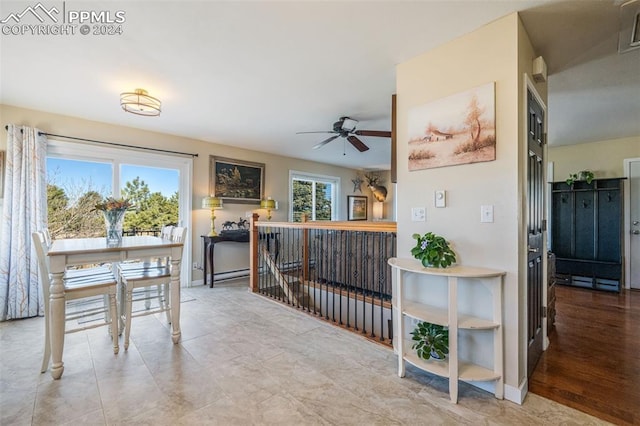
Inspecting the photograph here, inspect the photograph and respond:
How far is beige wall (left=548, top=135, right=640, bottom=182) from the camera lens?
457cm

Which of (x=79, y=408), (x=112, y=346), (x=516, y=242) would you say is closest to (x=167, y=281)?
(x=112, y=346)

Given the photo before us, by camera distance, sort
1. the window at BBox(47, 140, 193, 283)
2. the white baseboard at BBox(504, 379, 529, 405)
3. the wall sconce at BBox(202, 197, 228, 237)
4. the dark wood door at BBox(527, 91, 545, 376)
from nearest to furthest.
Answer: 1. the white baseboard at BBox(504, 379, 529, 405)
2. the dark wood door at BBox(527, 91, 545, 376)
3. the window at BBox(47, 140, 193, 283)
4. the wall sconce at BBox(202, 197, 228, 237)

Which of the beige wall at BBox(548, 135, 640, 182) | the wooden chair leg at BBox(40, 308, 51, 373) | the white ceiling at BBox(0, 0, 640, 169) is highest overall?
the white ceiling at BBox(0, 0, 640, 169)

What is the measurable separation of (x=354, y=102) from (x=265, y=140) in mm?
2058

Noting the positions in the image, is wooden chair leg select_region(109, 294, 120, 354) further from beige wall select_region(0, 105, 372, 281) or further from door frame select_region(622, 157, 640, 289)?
door frame select_region(622, 157, 640, 289)

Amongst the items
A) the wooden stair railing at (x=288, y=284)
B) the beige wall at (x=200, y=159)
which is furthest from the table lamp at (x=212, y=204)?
the wooden stair railing at (x=288, y=284)

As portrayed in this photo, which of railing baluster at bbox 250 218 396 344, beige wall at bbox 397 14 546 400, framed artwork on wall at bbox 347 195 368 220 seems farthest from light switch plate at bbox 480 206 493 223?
framed artwork on wall at bbox 347 195 368 220

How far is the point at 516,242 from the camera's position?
5.86 feet

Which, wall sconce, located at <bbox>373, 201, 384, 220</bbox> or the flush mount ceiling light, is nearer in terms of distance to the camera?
the flush mount ceiling light

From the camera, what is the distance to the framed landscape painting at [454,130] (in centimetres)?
190

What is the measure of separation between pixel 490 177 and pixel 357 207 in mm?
5819

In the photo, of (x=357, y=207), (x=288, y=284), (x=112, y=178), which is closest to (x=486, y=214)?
(x=288, y=284)

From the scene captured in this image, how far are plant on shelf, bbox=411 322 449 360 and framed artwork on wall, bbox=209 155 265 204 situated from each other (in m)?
4.08

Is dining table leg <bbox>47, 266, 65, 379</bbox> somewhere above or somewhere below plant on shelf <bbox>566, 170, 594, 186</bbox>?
below
